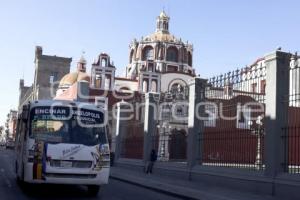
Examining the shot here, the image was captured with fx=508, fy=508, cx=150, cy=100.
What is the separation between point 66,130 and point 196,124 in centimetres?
779

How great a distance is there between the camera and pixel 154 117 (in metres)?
25.3

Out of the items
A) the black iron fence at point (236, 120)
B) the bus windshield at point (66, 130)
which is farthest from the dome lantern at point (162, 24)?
the bus windshield at point (66, 130)

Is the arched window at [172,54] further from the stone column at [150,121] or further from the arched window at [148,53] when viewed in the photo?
the stone column at [150,121]

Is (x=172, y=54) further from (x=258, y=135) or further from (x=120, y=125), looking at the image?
(x=258, y=135)

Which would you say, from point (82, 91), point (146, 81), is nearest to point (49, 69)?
point (146, 81)

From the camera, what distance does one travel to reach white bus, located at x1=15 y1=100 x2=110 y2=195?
12648 millimetres

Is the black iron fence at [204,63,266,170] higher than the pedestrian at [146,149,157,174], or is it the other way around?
the black iron fence at [204,63,266,170]

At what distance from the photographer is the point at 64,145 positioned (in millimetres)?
12859

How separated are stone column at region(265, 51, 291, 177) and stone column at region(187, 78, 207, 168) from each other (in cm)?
502

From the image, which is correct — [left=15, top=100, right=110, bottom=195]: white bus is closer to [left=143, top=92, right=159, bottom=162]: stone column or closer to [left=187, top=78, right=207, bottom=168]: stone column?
[left=187, top=78, right=207, bottom=168]: stone column

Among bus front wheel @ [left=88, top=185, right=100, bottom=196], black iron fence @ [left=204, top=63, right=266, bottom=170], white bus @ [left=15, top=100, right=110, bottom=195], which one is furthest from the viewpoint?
black iron fence @ [left=204, top=63, right=266, bottom=170]

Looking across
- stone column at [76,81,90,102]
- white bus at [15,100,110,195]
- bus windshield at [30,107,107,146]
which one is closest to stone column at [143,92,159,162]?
white bus at [15,100,110,195]

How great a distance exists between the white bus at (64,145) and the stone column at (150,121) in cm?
1120

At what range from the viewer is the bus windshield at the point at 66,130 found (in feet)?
43.1
